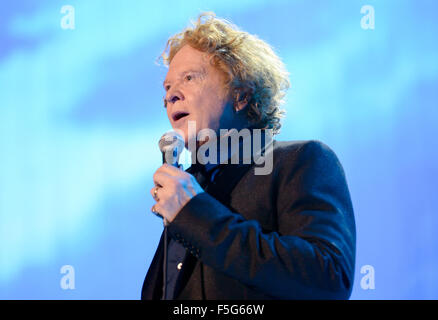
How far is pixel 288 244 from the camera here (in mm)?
1044

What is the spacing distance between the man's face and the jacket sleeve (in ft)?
1.37

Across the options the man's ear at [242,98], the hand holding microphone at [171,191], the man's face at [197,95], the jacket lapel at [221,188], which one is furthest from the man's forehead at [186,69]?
the hand holding microphone at [171,191]

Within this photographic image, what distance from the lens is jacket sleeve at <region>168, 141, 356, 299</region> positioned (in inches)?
40.3

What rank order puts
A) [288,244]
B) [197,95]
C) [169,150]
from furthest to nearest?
[197,95], [169,150], [288,244]

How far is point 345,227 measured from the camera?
1125 mm

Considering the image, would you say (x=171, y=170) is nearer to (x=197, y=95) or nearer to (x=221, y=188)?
(x=221, y=188)

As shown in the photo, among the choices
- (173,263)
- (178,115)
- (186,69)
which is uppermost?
(186,69)

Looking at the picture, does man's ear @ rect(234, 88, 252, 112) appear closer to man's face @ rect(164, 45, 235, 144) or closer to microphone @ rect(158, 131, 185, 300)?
man's face @ rect(164, 45, 235, 144)

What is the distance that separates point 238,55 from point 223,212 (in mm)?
701

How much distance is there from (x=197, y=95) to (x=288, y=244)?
62 centimetres

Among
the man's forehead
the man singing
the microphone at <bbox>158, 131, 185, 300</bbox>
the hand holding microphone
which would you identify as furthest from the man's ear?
the hand holding microphone

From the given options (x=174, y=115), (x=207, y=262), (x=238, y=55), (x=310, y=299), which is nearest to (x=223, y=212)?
(x=207, y=262)

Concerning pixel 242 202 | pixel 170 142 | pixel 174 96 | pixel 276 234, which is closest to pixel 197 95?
pixel 174 96

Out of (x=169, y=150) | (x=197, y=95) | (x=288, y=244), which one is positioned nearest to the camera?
(x=288, y=244)
